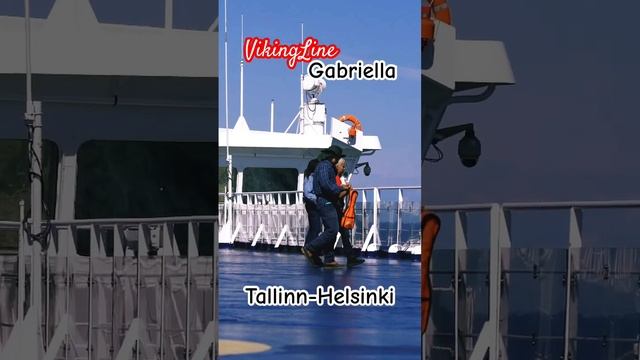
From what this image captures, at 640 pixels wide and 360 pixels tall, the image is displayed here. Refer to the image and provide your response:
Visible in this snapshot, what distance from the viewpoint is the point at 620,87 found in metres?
8.91

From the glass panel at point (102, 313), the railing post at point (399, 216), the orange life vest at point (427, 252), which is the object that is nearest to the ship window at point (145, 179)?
the glass panel at point (102, 313)

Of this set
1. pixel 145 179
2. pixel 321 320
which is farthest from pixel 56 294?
pixel 321 320

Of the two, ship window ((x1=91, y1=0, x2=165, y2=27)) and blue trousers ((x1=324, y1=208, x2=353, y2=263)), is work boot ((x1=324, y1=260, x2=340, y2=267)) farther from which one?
ship window ((x1=91, y1=0, x2=165, y2=27))

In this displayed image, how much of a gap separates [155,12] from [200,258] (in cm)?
182

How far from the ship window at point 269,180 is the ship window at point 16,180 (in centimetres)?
144

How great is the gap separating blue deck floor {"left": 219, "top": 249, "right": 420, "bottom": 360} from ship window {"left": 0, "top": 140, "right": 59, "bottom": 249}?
1673mm

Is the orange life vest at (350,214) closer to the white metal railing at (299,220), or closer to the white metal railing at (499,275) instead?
the white metal railing at (299,220)

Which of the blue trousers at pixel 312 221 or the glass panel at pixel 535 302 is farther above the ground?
the blue trousers at pixel 312 221

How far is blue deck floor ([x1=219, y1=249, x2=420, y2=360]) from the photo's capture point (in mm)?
6527

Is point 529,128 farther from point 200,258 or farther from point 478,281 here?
point 200,258

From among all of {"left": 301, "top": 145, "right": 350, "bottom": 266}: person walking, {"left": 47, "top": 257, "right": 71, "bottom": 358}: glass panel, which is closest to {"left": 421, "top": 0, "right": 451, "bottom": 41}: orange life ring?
{"left": 301, "top": 145, "right": 350, "bottom": 266}: person walking

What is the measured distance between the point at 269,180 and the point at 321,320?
3.10ft

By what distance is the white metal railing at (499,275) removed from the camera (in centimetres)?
684

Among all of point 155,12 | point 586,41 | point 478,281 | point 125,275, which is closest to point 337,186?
point 478,281
